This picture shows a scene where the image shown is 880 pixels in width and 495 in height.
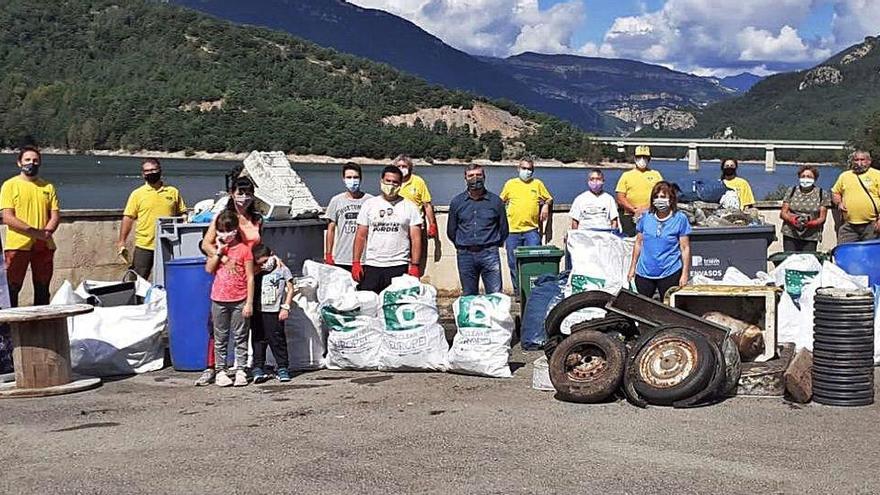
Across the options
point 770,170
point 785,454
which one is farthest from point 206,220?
point 770,170

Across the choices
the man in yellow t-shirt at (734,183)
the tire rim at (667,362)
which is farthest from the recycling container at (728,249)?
the tire rim at (667,362)

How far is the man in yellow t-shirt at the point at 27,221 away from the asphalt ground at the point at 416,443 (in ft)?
5.67

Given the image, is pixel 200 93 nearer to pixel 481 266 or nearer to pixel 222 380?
pixel 481 266

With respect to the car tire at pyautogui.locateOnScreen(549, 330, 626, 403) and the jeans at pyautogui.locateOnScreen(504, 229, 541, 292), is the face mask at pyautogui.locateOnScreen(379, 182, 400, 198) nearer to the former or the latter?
the car tire at pyautogui.locateOnScreen(549, 330, 626, 403)

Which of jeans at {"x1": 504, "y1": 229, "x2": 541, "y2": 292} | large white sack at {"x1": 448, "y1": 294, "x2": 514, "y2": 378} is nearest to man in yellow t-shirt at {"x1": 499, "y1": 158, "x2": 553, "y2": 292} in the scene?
jeans at {"x1": 504, "y1": 229, "x2": 541, "y2": 292}

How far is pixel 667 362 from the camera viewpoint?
23.5 ft

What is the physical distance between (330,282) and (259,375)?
112 centimetres

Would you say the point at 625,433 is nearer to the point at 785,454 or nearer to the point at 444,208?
the point at 785,454

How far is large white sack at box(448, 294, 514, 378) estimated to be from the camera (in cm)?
829

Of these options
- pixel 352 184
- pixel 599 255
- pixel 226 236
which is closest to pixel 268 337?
pixel 226 236

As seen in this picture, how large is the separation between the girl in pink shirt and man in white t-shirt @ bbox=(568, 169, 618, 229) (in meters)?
4.08

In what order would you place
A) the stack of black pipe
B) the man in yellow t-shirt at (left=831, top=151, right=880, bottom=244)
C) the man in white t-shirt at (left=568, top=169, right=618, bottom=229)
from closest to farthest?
the stack of black pipe, the man in white t-shirt at (left=568, top=169, right=618, bottom=229), the man in yellow t-shirt at (left=831, top=151, right=880, bottom=244)

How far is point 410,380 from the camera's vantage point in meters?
8.28

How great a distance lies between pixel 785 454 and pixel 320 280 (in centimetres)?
431
